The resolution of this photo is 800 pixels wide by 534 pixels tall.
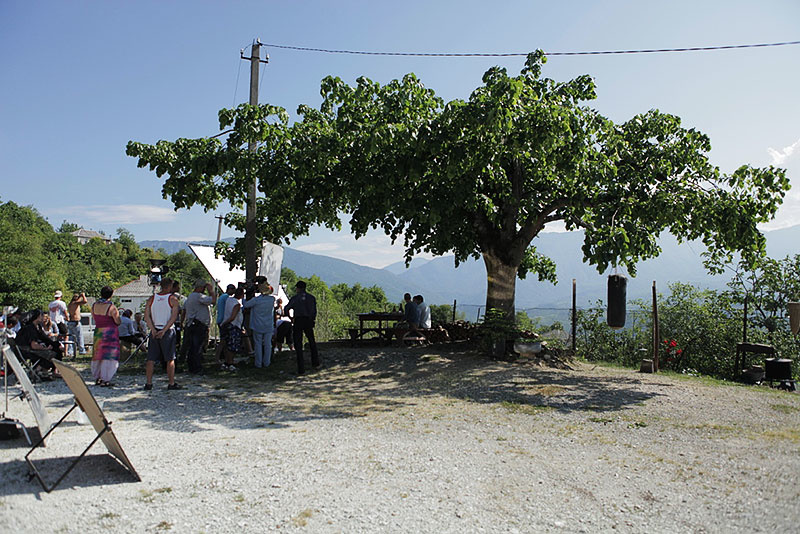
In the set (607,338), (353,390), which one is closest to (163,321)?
(353,390)

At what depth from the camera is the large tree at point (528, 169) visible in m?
9.78

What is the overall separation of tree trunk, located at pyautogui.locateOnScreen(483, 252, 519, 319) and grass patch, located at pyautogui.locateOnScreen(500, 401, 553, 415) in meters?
5.05

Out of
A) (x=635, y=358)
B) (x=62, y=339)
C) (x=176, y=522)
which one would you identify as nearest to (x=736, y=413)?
(x=176, y=522)

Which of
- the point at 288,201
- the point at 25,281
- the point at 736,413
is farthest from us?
the point at 25,281

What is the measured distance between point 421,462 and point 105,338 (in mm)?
5749

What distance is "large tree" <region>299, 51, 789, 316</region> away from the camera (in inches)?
385

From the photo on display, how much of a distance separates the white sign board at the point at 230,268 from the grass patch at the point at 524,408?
6.46 m

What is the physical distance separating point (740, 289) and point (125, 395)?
52.1ft

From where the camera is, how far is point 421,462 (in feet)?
17.4

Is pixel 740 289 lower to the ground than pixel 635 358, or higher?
higher

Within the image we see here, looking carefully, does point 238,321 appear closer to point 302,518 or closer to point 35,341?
point 35,341

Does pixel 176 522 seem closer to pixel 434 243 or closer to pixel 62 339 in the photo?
pixel 434 243

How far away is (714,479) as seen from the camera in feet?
16.1

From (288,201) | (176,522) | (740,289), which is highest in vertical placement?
(288,201)
